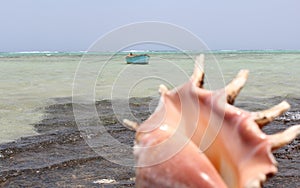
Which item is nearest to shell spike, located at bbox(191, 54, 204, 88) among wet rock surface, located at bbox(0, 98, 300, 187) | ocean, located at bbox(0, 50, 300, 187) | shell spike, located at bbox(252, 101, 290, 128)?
ocean, located at bbox(0, 50, 300, 187)

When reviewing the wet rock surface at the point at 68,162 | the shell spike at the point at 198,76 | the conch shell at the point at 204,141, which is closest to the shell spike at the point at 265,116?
the conch shell at the point at 204,141

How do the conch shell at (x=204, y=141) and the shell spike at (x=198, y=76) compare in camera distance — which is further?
the shell spike at (x=198, y=76)

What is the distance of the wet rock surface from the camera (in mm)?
2910

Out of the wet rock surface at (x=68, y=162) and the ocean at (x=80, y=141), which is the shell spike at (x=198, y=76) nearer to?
the ocean at (x=80, y=141)

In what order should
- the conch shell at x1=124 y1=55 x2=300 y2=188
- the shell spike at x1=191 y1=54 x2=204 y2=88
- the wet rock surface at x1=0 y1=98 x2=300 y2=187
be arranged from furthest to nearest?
the wet rock surface at x1=0 y1=98 x2=300 y2=187
the shell spike at x1=191 y1=54 x2=204 y2=88
the conch shell at x1=124 y1=55 x2=300 y2=188

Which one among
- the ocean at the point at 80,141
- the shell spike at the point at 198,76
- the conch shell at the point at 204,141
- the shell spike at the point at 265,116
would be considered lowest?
the ocean at the point at 80,141

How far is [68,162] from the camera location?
3.36 meters

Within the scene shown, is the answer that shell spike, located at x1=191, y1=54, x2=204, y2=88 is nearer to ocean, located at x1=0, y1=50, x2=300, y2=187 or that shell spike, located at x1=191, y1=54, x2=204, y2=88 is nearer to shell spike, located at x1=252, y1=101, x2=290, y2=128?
ocean, located at x1=0, y1=50, x2=300, y2=187

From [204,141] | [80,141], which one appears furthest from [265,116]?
[80,141]

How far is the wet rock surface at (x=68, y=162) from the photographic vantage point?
2.91 meters

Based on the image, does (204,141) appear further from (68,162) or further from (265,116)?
(68,162)

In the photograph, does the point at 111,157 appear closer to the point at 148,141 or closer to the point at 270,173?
the point at 148,141

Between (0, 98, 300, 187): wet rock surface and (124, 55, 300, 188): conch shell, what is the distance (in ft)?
4.05

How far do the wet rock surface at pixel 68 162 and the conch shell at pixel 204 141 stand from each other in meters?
1.23
